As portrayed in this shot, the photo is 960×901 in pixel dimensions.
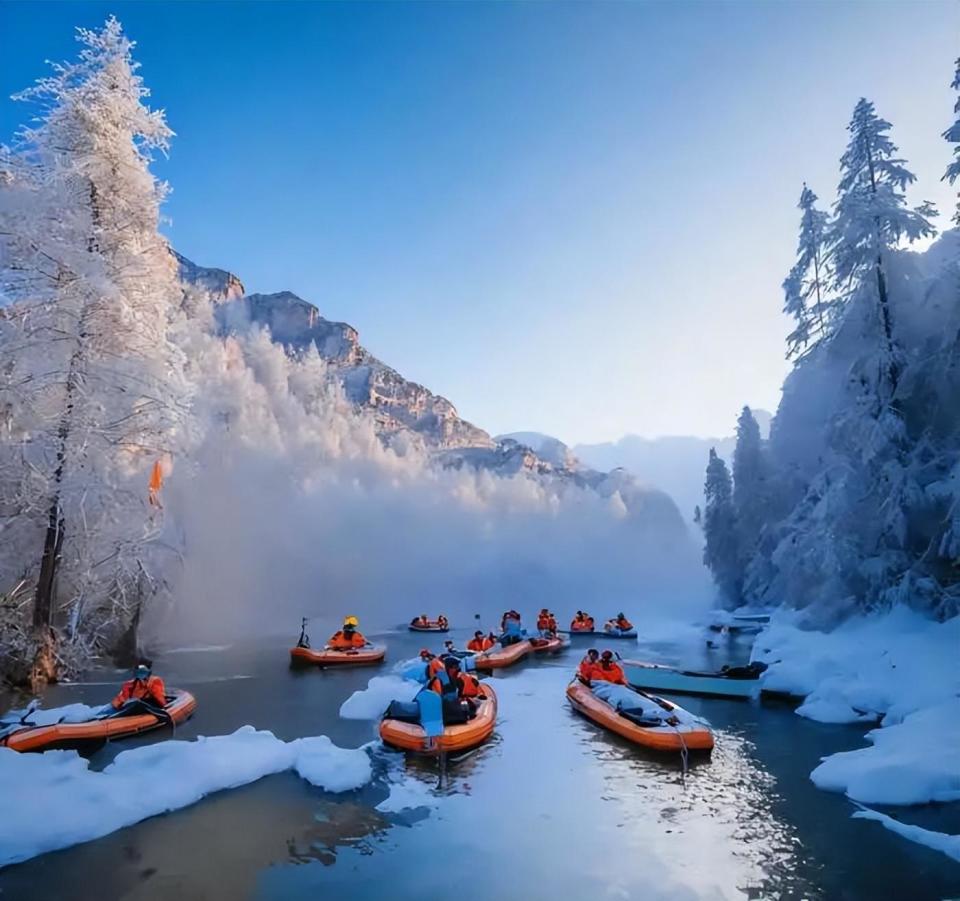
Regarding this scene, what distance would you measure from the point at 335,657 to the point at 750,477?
1513 inches

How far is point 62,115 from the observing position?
17.4 meters

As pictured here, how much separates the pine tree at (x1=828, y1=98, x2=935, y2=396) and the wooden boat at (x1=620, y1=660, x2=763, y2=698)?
11.3 meters

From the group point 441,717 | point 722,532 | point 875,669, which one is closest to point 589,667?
point 441,717

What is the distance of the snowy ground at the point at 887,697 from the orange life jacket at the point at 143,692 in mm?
15655

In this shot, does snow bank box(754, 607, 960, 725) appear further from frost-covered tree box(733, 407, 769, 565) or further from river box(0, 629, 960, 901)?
frost-covered tree box(733, 407, 769, 565)

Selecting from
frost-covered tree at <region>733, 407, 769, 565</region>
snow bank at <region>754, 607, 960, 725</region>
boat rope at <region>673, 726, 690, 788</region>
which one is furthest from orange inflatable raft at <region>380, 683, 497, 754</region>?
frost-covered tree at <region>733, 407, 769, 565</region>

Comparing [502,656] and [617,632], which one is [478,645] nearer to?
[502,656]

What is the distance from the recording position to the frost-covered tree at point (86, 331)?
16.7 meters

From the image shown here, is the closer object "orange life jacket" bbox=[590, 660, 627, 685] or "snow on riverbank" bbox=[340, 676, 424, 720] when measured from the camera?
"snow on riverbank" bbox=[340, 676, 424, 720]

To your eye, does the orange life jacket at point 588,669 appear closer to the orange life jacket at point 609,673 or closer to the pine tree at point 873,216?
the orange life jacket at point 609,673

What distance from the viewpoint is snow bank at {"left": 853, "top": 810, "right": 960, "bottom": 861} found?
31.0 ft

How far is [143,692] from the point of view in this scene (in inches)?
647

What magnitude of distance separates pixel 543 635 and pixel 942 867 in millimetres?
28366

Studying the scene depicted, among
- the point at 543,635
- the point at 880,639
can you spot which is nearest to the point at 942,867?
the point at 880,639
